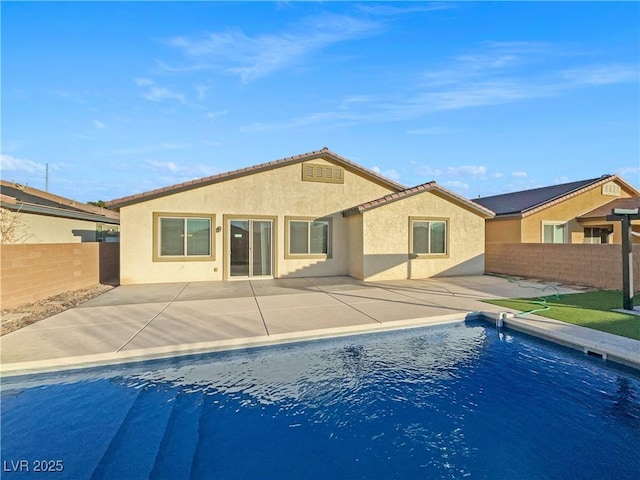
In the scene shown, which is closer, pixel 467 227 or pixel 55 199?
pixel 55 199

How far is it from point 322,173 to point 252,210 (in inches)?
150

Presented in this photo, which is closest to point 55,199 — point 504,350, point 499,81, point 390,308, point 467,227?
point 390,308

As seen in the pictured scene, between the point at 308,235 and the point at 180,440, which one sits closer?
the point at 180,440

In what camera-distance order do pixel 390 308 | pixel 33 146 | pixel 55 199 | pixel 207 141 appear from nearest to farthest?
pixel 390 308 → pixel 55 199 → pixel 33 146 → pixel 207 141

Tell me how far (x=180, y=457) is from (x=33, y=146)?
21.5m

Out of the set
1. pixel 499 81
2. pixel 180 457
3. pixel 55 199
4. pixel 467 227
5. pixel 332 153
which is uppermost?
pixel 499 81

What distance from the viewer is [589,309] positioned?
894cm

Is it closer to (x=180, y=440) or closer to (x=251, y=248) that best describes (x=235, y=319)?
(x=180, y=440)

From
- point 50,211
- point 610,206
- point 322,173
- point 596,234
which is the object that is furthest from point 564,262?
point 50,211

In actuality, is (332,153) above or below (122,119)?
below

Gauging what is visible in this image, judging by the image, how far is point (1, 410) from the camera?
164 inches

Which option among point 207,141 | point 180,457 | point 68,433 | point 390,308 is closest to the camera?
point 180,457

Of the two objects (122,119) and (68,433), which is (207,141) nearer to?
(122,119)

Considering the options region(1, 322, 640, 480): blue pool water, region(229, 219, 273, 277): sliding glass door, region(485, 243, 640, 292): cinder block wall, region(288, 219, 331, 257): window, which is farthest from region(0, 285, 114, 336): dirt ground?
region(485, 243, 640, 292): cinder block wall
